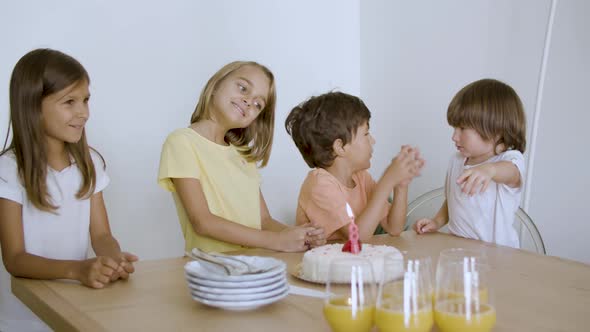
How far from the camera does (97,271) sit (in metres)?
1.27

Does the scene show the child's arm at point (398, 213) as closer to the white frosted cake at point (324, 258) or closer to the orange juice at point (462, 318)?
the white frosted cake at point (324, 258)

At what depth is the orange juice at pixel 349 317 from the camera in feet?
2.87

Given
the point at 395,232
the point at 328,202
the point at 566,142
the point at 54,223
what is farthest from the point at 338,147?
the point at 566,142

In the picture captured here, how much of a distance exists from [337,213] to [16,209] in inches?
33.5

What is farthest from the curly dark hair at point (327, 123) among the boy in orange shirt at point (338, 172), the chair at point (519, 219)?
the chair at point (519, 219)

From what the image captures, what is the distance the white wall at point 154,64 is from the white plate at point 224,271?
5.33 ft

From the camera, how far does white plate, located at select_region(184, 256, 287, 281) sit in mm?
1074

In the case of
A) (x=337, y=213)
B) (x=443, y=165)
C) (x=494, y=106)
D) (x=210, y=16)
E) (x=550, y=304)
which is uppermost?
(x=210, y=16)

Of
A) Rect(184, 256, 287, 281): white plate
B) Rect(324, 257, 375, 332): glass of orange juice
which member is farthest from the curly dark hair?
Rect(324, 257, 375, 332): glass of orange juice

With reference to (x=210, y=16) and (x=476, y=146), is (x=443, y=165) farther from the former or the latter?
(x=210, y=16)

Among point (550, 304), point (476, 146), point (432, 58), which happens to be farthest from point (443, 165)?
point (550, 304)

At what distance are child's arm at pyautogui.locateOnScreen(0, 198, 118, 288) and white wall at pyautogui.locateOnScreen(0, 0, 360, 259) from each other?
1059 millimetres

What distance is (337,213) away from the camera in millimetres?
1830

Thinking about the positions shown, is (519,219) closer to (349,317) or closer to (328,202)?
(328,202)
